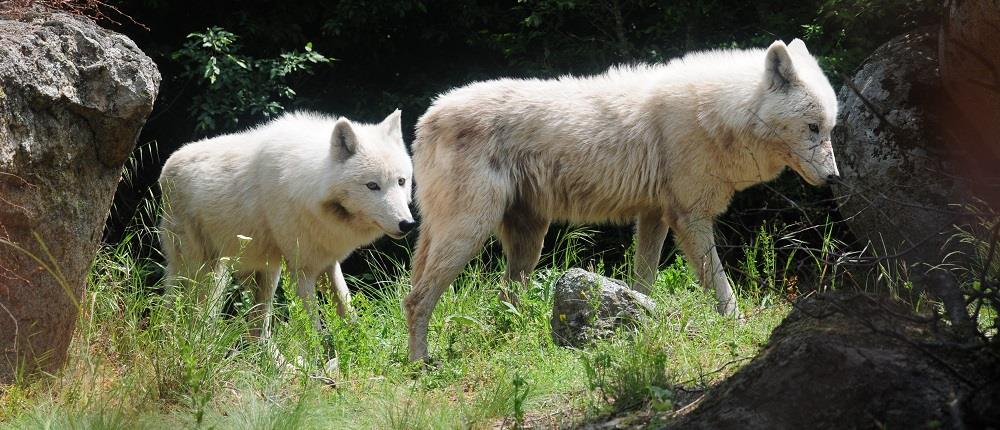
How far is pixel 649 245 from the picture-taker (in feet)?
22.1

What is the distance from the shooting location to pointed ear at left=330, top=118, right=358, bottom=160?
21.0 feet

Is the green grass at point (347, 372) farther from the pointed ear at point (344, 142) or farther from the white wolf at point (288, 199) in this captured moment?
the pointed ear at point (344, 142)

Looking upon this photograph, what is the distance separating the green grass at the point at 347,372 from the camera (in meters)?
4.11

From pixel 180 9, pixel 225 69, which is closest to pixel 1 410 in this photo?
pixel 225 69

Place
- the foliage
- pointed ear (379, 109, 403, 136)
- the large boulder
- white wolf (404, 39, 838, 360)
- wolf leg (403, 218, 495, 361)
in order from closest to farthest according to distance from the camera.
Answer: the large boulder
wolf leg (403, 218, 495, 361)
white wolf (404, 39, 838, 360)
pointed ear (379, 109, 403, 136)
the foliage

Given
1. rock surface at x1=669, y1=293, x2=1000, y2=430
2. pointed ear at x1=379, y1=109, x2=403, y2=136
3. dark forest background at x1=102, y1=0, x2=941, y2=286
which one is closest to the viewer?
rock surface at x1=669, y1=293, x2=1000, y2=430

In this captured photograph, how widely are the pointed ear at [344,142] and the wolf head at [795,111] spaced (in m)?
2.58

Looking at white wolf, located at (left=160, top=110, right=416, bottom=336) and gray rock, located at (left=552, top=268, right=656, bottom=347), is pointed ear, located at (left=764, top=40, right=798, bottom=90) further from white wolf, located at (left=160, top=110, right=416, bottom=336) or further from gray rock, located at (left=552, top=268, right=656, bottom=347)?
white wolf, located at (left=160, top=110, right=416, bottom=336)

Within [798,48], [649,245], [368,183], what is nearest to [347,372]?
[368,183]

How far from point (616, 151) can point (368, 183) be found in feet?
5.30

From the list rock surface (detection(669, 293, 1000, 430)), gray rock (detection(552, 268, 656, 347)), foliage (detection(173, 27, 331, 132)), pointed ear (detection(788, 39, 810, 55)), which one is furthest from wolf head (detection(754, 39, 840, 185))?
foliage (detection(173, 27, 331, 132))

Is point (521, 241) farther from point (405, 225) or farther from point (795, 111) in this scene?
point (795, 111)

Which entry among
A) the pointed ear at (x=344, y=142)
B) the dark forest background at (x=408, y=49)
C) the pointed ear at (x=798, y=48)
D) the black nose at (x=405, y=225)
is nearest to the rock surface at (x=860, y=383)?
the black nose at (x=405, y=225)

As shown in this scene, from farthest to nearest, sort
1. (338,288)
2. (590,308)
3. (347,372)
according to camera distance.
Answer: (338,288)
(590,308)
(347,372)
